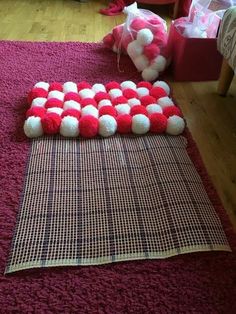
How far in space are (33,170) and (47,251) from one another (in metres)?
0.33

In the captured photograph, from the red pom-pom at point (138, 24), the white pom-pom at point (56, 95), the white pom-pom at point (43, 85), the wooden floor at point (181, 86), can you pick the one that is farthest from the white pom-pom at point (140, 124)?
the red pom-pom at point (138, 24)

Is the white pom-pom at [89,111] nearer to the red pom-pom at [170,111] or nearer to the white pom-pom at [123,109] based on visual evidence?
the white pom-pom at [123,109]

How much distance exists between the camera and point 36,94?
141 cm

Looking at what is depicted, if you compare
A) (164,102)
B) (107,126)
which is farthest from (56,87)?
(164,102)

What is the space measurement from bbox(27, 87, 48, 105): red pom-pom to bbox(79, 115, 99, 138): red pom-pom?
0.27 meters

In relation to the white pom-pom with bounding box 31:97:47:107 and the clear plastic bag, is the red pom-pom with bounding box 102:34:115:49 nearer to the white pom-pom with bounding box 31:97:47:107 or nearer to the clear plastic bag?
the clear plastic bag

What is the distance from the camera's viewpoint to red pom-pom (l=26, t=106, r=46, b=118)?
4.25 feet

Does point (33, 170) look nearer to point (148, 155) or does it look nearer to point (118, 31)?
point (148, 155)

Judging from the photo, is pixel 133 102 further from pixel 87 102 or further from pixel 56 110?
pixel 56 110

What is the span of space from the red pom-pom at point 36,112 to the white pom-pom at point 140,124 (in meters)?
0.36

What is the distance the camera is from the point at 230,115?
59.2 inches

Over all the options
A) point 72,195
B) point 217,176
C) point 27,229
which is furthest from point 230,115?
point 27,229

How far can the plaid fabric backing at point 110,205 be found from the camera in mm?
902

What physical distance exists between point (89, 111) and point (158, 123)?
0.27 meters
